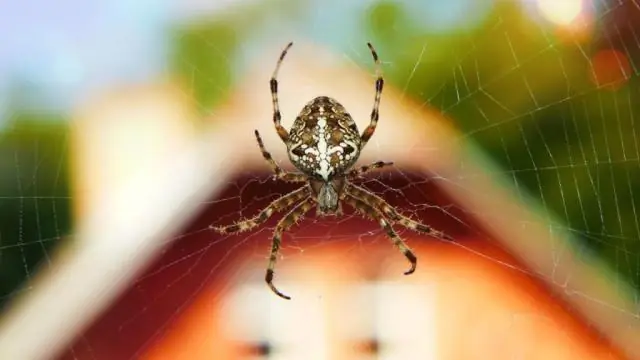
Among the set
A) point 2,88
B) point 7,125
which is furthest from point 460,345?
point 7,125

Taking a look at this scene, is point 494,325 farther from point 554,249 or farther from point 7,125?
point 7,125

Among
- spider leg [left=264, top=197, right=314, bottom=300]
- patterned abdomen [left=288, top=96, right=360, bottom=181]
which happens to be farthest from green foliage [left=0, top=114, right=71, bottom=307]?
patterned abdomen [left=288, top=96, right=360, bottom=181]

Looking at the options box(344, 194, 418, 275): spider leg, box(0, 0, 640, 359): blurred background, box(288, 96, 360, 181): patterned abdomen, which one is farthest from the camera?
box(0, 0, 640, 359): blurred background

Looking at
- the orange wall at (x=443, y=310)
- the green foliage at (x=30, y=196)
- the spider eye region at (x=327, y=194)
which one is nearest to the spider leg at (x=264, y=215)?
the spider eye region at (x=327, y=194)

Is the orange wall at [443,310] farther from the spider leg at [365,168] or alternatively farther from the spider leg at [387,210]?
the spider leg at [365,168]

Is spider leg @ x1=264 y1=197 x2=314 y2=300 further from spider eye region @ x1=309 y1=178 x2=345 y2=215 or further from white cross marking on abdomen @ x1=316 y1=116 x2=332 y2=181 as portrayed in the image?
white cross marking on abdomen @ x1=316 y1=116 x2=332 y2=181

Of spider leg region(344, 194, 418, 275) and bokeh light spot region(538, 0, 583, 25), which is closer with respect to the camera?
spider leg region(344, 194, 418, 275)

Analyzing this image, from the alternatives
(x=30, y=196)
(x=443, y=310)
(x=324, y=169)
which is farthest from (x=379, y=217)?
(x=30, y=196)
